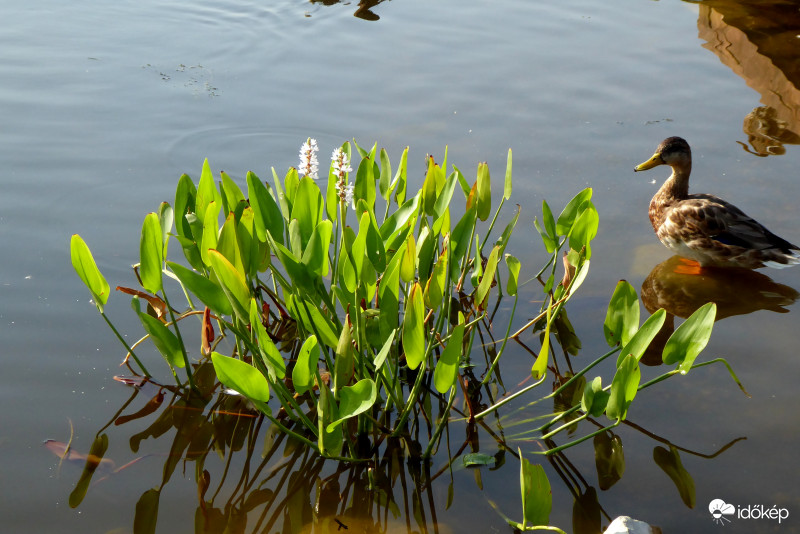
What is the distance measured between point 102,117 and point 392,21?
2997mm

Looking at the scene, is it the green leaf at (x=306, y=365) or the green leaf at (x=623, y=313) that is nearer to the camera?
the green leaf at (x=306, y=365)

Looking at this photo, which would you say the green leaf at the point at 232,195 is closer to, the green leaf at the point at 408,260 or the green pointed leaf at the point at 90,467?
the green leaf at the point at 408,260

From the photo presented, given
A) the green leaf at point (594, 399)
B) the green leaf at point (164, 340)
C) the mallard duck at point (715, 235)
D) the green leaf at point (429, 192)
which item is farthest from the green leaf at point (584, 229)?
the green leaf at point (164, 340)

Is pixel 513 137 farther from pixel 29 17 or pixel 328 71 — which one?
pixel 29 17

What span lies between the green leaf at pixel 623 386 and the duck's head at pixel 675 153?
7.97 feet

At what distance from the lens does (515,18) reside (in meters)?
7.27

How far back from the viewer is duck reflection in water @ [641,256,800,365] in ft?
12.7

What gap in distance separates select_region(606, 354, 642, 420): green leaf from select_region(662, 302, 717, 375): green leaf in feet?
0.66

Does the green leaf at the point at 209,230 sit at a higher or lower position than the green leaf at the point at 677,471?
higher

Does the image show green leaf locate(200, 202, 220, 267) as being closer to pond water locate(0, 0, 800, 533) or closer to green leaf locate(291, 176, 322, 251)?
green leaf locate(291, 176, 322, 251)

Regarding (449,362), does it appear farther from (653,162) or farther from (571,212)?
(653,162)

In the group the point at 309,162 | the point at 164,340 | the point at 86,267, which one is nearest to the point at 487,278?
the point at 309,162

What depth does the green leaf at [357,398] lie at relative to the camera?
2.12m

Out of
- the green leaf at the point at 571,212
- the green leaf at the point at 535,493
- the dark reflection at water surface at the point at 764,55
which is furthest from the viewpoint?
the dark reflection at water surface at the point at 764,55
